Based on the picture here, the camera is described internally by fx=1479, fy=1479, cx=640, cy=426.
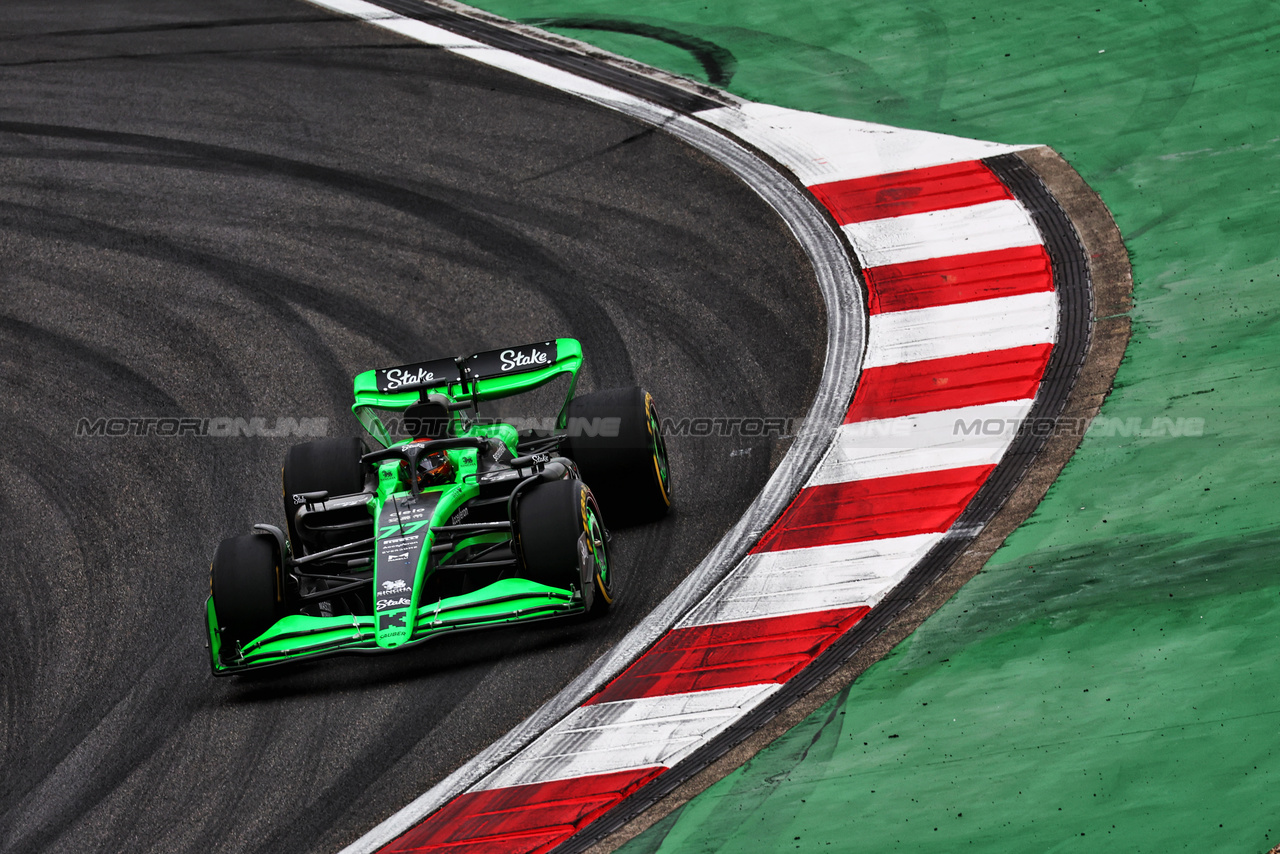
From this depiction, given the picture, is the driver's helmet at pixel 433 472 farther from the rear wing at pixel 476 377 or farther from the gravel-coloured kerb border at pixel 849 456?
the gravel-coloured kerb border at pixel 849 456

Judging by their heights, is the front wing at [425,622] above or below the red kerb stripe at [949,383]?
below

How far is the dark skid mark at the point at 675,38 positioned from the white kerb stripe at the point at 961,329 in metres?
3.97

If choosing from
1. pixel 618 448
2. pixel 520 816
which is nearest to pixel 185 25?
pixel 618 448

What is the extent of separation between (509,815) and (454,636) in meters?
1.09

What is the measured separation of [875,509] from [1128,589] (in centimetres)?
161

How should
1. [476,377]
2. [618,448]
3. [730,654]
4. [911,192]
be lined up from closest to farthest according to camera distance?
[730,654], [618,448], [476,377], [911,192]

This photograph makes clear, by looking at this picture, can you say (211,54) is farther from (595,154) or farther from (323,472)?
(323,472)

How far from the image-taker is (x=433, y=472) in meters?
8.32

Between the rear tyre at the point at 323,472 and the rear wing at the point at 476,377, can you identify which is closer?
the rear tyre at the point at 323,472

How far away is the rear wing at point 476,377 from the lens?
8914mm

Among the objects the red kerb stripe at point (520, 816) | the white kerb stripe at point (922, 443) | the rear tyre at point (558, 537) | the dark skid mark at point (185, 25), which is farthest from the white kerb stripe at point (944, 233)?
the dark skid mark at point (185, 25)

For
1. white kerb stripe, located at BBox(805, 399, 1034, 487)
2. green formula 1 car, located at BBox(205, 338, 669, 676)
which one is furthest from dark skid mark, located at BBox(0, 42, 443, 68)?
white kerb stripe, located at BBox(805, 399, 1034, 487)

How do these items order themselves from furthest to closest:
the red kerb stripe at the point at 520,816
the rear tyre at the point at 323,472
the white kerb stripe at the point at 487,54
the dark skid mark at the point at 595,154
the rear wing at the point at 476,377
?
the white kerb stripe at the point at 487,54
the dark skid mark at the point at 595,154
the rear wing at the point at 476,377
the rear tyre at the point at 323,472
the red kerb stripe at the point at 520,816

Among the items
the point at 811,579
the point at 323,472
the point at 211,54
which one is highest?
the point at 211,54
